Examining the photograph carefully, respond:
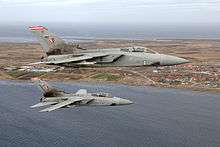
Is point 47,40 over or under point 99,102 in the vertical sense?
over

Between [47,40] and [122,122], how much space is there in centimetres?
5758

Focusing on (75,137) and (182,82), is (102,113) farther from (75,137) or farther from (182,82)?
(182,82)

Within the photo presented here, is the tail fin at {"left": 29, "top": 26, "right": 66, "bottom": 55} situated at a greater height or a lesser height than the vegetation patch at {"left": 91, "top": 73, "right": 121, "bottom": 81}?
greater

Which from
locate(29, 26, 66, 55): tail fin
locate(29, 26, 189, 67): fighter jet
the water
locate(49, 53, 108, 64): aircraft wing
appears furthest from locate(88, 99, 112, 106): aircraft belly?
locate(49, 53, 108, 64): aircraft wing

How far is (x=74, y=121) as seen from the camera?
380 feet

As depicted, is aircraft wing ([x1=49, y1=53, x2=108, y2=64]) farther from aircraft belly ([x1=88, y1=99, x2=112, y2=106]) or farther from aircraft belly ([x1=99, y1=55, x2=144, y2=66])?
aircraft belly ([x1=88, y1=99, x2=112, y2=106])

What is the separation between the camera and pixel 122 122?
11319 cm

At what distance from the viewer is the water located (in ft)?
323

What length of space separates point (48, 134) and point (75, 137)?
795 centimetres

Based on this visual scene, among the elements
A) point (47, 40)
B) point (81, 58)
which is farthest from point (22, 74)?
point (81, 58)

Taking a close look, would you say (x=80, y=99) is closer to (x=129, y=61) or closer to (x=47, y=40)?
(x=47, y=40)

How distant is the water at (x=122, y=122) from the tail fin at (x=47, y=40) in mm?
40769

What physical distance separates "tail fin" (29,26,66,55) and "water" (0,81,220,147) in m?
40.8

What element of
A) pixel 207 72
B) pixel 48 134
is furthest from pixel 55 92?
pixel 207 72
